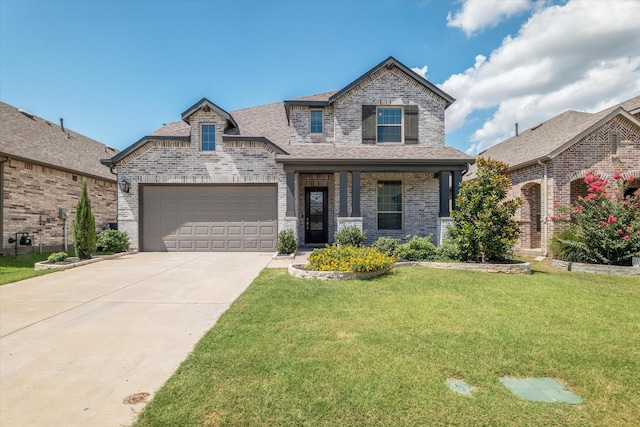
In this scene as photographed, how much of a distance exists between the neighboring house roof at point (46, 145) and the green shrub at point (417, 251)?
14.1 metres

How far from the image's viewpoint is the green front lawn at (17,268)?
25.9 ft

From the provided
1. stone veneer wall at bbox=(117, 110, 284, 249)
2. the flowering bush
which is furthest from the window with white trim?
the flowering bush

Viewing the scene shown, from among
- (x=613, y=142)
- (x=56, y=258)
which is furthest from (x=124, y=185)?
(x=613, y=142)

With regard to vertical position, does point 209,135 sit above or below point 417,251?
above

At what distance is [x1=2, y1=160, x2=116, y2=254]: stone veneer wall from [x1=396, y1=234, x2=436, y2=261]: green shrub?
14.1 metres

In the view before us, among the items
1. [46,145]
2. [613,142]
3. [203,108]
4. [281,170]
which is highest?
[203,108]

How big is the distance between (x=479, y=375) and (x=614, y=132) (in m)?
13.6

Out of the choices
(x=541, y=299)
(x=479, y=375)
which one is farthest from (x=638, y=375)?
(x=541, y=299)

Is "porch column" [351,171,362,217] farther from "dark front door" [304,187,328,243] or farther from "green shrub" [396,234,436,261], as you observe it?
"green shrub" [396,234,436,261]

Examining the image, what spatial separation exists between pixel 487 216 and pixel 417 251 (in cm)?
209

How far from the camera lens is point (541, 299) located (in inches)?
235

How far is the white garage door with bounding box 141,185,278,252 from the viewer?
513 inches

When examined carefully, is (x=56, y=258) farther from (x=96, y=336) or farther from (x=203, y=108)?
(x=96, y=336)

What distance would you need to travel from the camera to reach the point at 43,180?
1350cm
